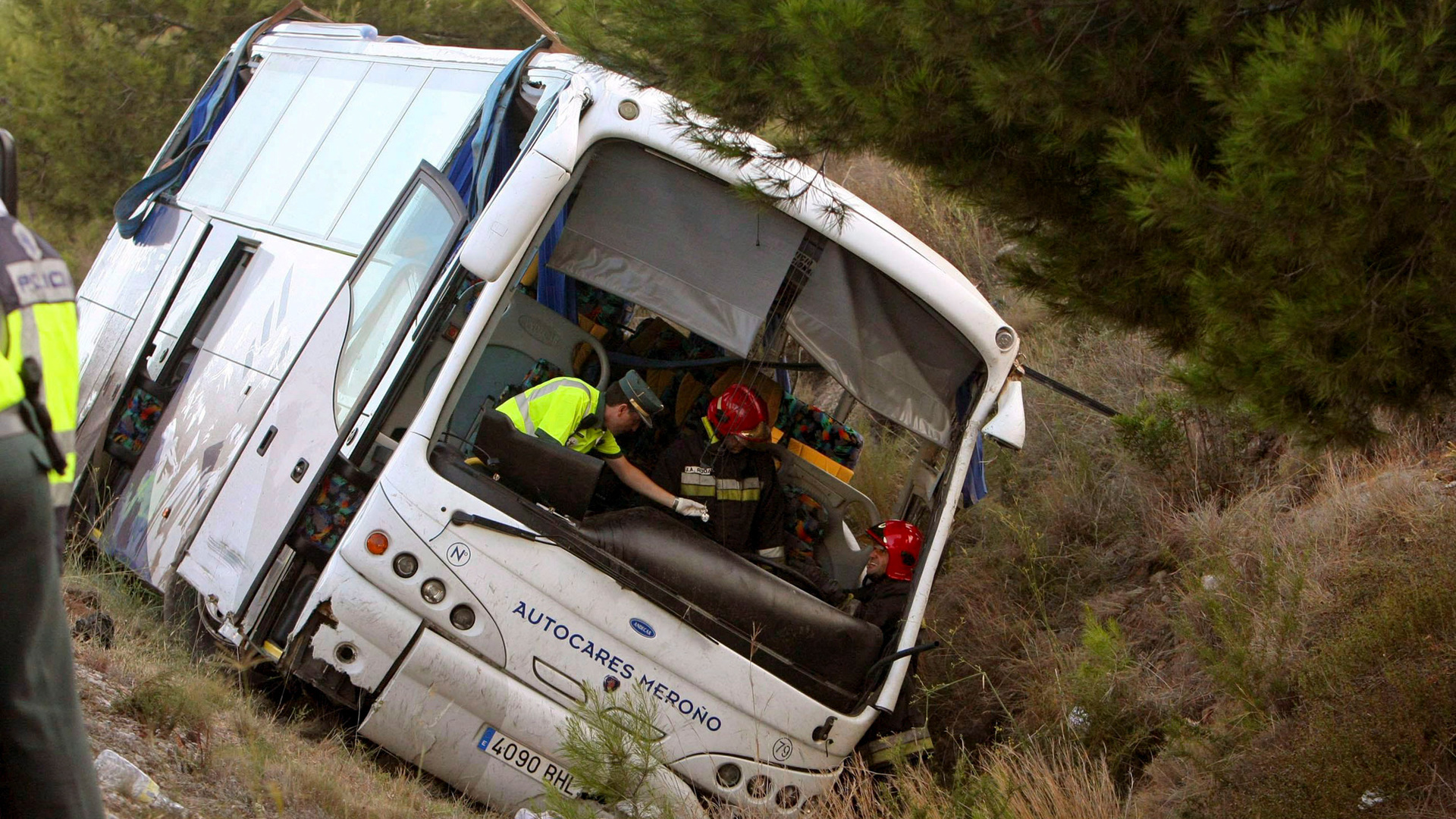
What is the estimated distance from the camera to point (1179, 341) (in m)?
4.20

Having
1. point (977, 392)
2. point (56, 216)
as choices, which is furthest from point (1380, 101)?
point (56, 216)

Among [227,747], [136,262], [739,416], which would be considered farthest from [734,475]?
[136,262]

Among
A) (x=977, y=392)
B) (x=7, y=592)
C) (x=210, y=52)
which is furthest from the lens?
(x=210, y=52)

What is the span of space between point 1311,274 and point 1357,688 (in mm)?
2358

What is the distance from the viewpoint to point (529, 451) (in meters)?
5.57

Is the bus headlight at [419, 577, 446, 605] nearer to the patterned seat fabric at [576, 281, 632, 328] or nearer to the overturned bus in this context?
the overturned bus

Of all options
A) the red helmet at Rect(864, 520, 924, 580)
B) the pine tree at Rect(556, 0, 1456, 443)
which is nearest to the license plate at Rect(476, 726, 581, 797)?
the red helmet at Rect(864, 520, 924, 580)

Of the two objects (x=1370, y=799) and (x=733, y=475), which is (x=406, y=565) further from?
(x=1370, y=799)

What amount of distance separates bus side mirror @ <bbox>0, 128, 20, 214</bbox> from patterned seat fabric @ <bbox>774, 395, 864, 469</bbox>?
18.1 ft

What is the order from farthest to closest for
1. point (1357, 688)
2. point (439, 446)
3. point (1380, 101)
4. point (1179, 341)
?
point (439, 446)
point (1357, 688)
point (1179, 341)
point (1380, 101)

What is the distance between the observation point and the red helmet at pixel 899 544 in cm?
668

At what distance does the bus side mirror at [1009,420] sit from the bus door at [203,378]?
3309mm

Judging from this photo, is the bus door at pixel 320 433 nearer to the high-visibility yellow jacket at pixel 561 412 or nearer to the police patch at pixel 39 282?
the high-visibility yellow jacket at pixel 561 412

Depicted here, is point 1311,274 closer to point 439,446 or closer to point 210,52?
point 439,446
